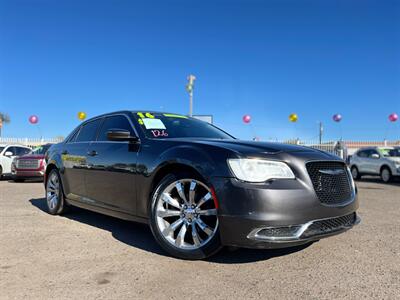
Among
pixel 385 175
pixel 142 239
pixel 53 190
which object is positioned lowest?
pixel 385 175

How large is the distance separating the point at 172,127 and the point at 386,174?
42.4 ft

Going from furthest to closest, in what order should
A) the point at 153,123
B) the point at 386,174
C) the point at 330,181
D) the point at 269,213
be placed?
the point at 386,174 < the point at 153,123 < the point at 330,181 < the point at 269,213

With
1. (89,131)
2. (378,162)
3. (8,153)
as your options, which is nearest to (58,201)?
(89,131)

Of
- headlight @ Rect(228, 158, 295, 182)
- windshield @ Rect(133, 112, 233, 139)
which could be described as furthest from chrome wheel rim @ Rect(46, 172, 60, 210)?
headlight @ Rect(228, 158, 295, 182)

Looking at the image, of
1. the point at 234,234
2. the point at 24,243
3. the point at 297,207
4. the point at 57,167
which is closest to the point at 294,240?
the point at 297,207

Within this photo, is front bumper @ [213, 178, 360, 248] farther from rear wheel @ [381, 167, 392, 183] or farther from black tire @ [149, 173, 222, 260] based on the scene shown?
rear wheel @ [381, 167, 392, 183]

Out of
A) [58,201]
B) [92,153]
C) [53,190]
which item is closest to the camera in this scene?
[92,153]

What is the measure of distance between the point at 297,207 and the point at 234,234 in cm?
A: 58

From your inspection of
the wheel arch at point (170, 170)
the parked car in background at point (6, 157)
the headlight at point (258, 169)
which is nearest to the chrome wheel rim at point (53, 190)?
the wheel arch at point (170, 170)

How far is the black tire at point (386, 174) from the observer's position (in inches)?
574

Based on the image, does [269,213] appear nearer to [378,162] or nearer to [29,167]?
[29,167]

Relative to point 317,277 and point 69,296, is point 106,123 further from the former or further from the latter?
point 317,277

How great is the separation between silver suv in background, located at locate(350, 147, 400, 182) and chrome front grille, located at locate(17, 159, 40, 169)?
1346cm

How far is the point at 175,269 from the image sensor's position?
3246 mm
